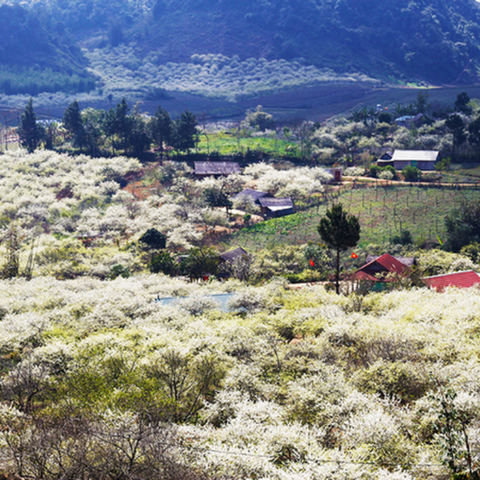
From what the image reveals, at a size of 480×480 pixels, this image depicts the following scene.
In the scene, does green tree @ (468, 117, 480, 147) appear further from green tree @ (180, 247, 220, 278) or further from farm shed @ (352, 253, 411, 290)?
green tree @ (180, 247, 220, 278)

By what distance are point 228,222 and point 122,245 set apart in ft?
47.7

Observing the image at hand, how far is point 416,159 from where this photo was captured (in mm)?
90188

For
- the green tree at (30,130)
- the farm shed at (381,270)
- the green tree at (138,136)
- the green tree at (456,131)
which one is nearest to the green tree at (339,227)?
the farm shed at (381,270)

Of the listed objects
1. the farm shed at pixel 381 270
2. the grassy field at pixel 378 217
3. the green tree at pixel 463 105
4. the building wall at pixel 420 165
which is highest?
the green tree at pixel 463 105

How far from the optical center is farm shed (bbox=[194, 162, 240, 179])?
8738cm

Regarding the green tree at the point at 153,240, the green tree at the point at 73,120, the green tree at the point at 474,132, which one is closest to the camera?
the green tree at the point at 153,240

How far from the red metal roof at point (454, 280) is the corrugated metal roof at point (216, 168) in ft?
163

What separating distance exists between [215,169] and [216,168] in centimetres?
41

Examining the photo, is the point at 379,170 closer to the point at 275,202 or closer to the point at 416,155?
the point at 416,155

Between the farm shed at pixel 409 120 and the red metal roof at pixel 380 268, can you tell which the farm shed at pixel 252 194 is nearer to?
the red metal roof at pixel 380 268

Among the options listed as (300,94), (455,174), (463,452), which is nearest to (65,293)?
(463,452)

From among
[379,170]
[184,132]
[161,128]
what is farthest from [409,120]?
[161,128]

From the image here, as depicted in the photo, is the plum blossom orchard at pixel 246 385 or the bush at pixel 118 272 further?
the bush at pixel 118 272

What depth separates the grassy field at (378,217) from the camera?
6022 cm
